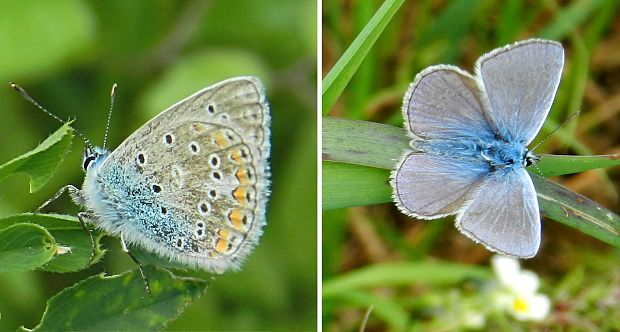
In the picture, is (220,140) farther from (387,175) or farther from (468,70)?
(468,70)

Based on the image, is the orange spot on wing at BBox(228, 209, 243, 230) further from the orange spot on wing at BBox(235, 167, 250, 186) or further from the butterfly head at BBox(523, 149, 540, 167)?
the butterfly head at BBox(523, 149, 540, 167)

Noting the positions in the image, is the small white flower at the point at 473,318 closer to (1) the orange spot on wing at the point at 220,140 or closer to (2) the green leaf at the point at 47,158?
(1) the orange spot on wing at the point at 220,140

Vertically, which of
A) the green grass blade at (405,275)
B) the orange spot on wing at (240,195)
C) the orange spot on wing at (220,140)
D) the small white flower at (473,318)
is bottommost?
the small white flower at (473,318)

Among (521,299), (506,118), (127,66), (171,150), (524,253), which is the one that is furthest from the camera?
(127,66)

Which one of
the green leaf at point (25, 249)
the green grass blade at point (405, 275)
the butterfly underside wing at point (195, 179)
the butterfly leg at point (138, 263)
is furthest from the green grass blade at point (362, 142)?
the green grass blade at point (405, 275)

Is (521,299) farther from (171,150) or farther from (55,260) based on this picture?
(55,260)

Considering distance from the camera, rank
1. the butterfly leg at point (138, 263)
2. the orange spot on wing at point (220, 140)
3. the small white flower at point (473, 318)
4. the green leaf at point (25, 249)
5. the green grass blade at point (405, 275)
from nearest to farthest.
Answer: the green leaf at point (25, 249) → the butterfly leg at point (138, 263) → the orange spot on wing at point (220, 140) → the small white flower at point (473, 318) → the green grass blade at point (405, 275)

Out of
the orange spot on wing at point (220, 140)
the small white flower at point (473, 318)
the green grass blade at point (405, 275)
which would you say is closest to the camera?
the orange spot on wing at point (220, 140)

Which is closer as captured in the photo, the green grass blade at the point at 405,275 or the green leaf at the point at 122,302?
the green leaf at the point at 122,302

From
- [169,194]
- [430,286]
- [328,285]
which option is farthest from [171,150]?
[430,286]
